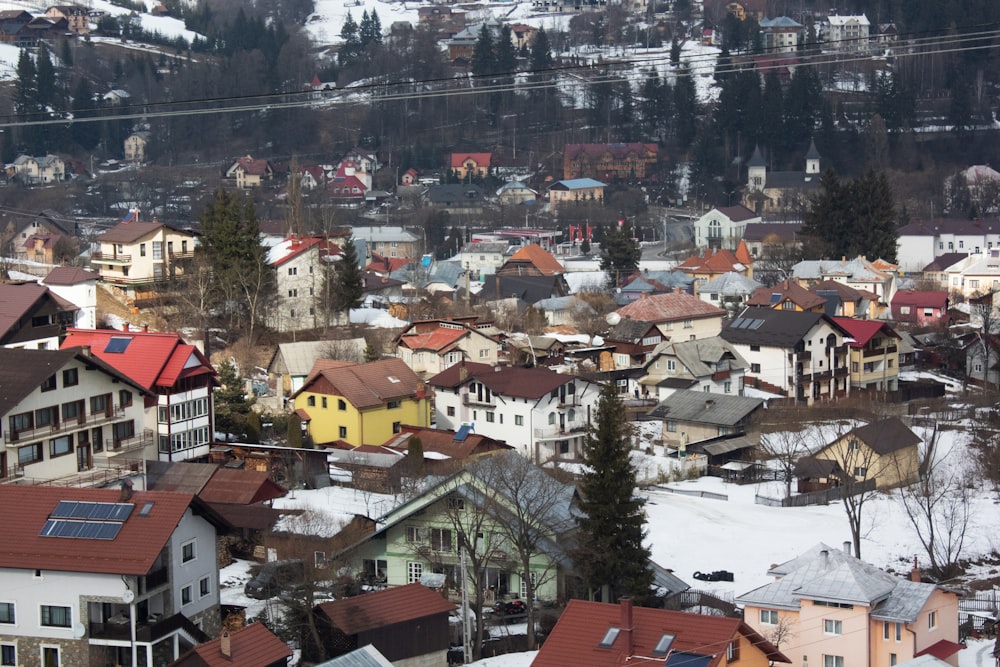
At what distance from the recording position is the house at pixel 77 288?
108 ft

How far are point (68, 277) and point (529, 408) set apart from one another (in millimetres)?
10991

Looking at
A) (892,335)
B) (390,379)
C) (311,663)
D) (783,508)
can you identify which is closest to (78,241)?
(390,379)

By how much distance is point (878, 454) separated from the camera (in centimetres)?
2703

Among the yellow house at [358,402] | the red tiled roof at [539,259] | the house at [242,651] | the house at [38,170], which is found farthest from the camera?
the house at [38,170]

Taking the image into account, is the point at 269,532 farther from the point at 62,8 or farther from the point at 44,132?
the point at 62,8

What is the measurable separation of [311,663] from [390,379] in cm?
1295

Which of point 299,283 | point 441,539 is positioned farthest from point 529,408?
point 299,283

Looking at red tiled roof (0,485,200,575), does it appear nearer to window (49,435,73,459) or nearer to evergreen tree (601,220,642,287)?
window (49,435,73,459)

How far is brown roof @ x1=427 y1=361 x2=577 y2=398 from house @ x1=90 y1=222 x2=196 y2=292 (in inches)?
312

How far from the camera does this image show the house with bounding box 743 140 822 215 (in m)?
72.2

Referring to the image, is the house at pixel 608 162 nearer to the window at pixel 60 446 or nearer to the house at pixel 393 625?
the window at pixel 60 446

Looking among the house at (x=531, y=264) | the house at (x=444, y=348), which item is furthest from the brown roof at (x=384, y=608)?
the house at (x=531, y=264)

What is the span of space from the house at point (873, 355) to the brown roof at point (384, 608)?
67.8 feet

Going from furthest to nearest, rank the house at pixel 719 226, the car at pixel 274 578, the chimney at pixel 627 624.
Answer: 1. the house at pixel 719 226
2. the car at pixel 274 578
3. the chimney at pixel 627 624
